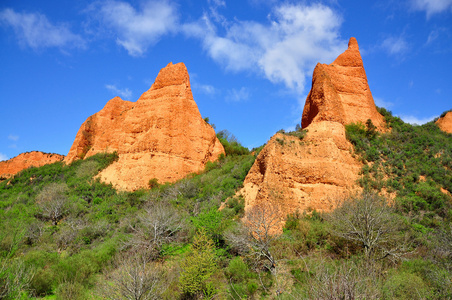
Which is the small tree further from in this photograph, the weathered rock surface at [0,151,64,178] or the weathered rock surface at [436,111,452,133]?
the weathered rock surface at [0,151,64,178]

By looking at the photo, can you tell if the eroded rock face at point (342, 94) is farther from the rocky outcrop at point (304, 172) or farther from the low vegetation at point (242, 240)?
the rocky outcrop at point (304, 172)

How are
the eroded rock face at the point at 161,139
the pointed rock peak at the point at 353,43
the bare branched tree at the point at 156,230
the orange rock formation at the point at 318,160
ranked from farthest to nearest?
the eroded rock face at the point at 161,139
the pointed rock peak at the point at 353,43
the orange rock formation at the point at 318,160
the bare branched tree at the point at 156,230

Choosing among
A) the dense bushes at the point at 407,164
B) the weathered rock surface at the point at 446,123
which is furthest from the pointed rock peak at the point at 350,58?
the weathered rock surface at the point at 446,123

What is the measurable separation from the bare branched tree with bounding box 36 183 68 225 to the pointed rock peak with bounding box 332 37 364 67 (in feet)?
83.0

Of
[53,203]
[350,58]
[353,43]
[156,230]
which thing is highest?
[353,43]

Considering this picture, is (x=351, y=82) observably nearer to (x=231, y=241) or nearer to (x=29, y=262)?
(x=231, y=241)

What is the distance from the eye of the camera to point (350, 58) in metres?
25.5

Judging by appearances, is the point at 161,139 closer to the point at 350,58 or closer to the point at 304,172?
the point at 304,172

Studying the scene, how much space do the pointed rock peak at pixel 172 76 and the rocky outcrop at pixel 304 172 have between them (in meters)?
14.9

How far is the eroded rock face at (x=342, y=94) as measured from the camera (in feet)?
70.5

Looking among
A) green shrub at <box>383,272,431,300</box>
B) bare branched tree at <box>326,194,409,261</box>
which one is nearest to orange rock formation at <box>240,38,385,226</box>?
bare branched tree at <box>326,194,409,261</box>

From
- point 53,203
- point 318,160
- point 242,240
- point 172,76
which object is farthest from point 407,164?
point 53,203

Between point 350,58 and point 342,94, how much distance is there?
14.3ft

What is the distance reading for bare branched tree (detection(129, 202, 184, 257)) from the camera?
16.1 m
